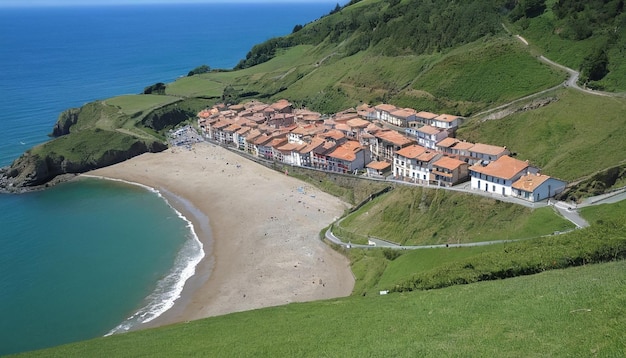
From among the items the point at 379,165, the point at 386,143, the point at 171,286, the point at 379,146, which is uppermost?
the point at 386,143

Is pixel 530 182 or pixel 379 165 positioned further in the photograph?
pixel 379 165

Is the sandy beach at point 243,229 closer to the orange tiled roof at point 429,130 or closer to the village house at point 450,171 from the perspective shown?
the village house at point 450,171

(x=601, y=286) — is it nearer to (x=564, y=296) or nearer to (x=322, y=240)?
(x=564, y=296)

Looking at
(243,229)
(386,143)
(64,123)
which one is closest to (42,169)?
(64,123)

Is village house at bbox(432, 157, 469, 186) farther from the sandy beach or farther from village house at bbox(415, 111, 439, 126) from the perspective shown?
village house at bbox(415, 111, 439, 126)

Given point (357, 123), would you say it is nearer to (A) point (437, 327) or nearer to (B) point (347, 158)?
(B) point (347, 158)
